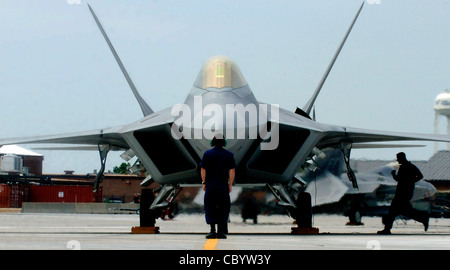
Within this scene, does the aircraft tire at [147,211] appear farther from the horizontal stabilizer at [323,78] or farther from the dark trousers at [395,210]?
the dark trousers at [395,210]

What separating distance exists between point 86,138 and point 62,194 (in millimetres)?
48376

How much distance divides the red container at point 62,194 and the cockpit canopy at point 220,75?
158 feet

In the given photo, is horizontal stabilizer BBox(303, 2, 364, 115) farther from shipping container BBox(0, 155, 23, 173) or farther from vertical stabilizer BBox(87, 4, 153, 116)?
shipping container BBox(0, 155, 23, 173)

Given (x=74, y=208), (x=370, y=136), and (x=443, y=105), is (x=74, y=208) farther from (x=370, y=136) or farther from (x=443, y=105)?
(x=443, y=105)

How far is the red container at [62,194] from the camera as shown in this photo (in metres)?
60.8

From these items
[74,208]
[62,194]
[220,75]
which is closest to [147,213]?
[220,75]

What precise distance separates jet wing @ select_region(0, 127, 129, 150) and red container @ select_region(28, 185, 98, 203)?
4600cm

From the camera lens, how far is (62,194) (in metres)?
62.2

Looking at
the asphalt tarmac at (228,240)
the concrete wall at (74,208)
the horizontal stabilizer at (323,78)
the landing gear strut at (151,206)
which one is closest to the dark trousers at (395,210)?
the asphalt tarmac at (228,240)

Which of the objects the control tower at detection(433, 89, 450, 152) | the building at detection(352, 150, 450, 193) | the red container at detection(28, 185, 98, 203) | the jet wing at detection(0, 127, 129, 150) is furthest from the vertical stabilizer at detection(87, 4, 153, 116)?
the control tower at detection(433, 89, 450, 152)

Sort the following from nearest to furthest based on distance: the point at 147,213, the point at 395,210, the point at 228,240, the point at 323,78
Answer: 1. the point at 228,240
2. the point at 395,210
3. the point at 147,213
4. the point at 323,78

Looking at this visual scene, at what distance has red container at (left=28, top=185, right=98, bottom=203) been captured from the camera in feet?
200

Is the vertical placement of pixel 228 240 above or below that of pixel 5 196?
below

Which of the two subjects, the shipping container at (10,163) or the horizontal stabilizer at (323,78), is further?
the shipping container at (10,163)
